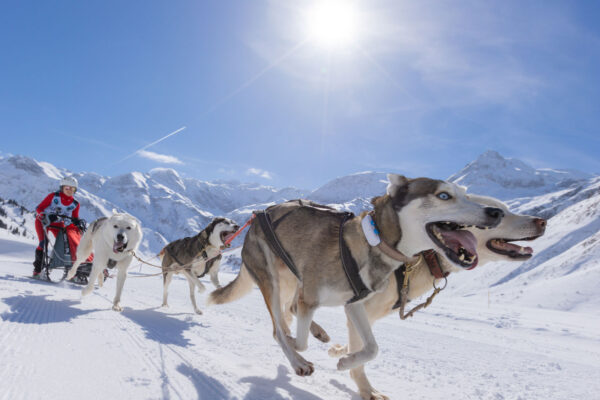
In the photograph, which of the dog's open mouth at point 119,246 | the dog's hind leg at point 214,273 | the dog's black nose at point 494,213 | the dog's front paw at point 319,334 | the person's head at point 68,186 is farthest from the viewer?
the person's head at point 68,186

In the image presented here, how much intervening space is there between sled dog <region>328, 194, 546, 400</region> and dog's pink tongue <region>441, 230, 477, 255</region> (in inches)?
26.7

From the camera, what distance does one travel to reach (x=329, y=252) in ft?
10.4

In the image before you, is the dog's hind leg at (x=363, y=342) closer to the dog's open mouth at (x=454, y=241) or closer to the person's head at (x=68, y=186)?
the dog's open mouth at (x=454, y=241)

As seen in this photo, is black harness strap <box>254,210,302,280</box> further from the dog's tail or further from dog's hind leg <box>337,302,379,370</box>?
the dog's tail

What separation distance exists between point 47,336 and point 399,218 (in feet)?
10.9

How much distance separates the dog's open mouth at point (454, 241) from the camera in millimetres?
2559

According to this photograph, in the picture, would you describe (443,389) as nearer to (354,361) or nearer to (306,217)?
(354,361)

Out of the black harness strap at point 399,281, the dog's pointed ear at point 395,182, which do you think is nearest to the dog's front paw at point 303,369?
the black harness strap at point 399,281

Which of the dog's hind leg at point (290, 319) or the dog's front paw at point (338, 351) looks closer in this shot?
the dog's front paw at point (338, 351)

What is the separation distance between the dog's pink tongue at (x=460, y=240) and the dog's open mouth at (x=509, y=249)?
31.6 inches

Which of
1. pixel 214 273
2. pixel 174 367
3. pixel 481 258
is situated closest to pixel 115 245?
pixel 214 273

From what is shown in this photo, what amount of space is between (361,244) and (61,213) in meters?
8.13

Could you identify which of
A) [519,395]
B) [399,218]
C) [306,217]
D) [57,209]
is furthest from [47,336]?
[57,209]

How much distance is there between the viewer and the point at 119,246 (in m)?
6.45
